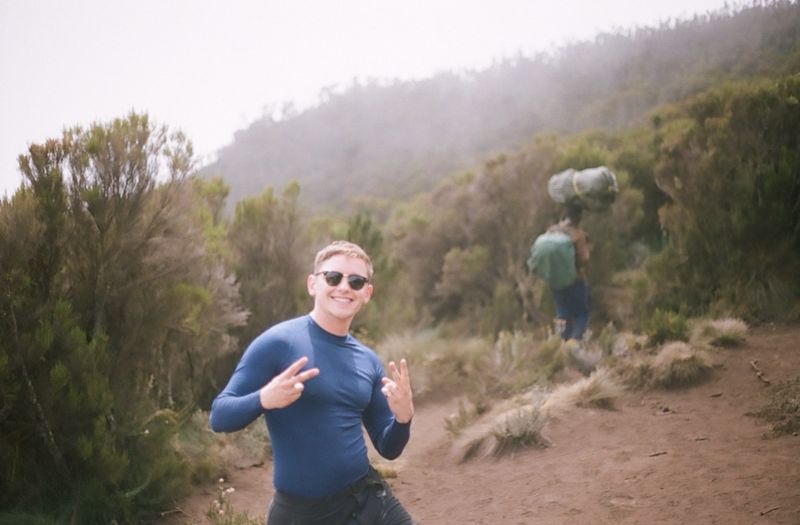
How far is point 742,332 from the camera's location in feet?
20.0

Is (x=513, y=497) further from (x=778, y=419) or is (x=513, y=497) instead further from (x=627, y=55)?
(x=627, y=55)

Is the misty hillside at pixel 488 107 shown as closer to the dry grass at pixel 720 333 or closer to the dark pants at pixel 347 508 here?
the dry grass at pixel 720 333

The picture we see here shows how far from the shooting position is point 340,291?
2.78 m

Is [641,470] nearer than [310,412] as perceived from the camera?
No

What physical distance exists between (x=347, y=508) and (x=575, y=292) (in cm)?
569

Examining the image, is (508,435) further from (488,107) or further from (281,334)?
(488,107)

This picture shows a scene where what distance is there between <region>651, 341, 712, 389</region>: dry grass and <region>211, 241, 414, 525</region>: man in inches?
152

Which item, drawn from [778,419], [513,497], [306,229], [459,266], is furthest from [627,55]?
[513,497]

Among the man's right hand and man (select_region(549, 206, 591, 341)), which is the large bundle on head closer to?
man (select_region(549, 206, 591, 341))

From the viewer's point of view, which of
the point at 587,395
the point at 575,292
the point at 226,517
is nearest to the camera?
the point at 226,517

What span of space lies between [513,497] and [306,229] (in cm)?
551

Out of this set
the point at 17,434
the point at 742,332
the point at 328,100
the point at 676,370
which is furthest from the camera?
the point at 328,100

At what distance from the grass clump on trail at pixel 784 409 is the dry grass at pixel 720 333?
3.47 feet

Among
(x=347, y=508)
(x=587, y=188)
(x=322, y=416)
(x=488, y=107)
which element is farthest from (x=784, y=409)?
(x=488, y=107)
